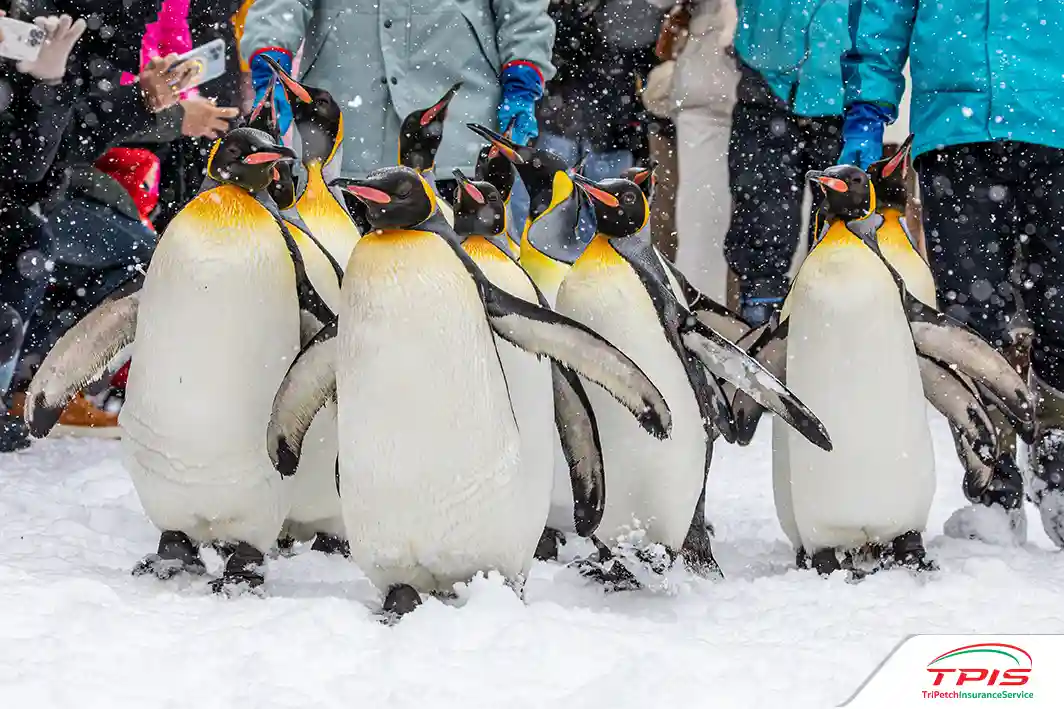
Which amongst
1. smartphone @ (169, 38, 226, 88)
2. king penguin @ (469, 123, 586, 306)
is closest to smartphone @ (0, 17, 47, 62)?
smartphone @ (169, 38, 226, 88)

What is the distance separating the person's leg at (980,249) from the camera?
2.97 metres

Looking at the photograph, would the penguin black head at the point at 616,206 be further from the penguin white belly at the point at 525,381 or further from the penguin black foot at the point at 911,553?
the penguin black foot at the point at 911,553

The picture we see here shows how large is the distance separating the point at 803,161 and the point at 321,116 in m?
2.37

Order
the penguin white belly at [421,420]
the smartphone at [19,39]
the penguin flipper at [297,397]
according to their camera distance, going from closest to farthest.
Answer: the penguin white belly at [421,420], the penguin flipper at [297,397], the smartphone at [19,39]

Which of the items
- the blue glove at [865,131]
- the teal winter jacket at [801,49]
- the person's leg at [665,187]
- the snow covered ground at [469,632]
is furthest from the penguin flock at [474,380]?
the person's leg at [665,187]

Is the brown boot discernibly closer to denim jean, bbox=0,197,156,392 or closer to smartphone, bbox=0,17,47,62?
denim jean, bbox=0,197,156,392

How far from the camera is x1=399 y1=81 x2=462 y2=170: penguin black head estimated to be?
9.48 feet

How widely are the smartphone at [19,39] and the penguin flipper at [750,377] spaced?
92.8 inches

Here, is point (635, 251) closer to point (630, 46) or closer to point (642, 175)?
point (642, 175)

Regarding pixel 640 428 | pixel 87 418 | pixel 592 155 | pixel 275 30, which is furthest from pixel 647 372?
pixel 592 155

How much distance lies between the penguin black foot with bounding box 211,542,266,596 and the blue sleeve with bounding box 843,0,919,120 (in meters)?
2.01

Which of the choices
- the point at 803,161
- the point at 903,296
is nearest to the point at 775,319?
the point at 903,296

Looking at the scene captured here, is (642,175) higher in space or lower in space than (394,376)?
higher

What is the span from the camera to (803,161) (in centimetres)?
462
